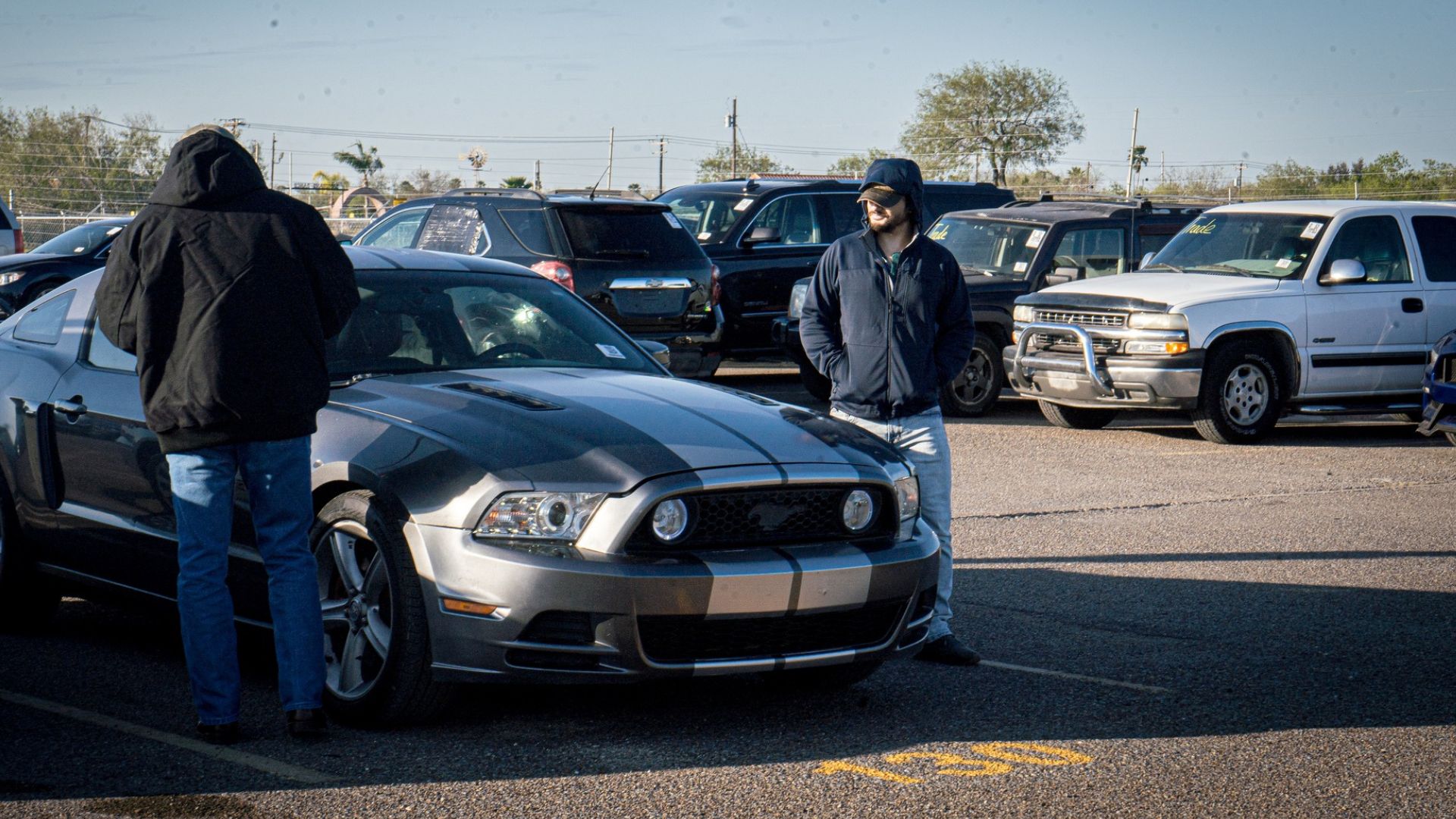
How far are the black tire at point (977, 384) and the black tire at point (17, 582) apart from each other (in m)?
8.94

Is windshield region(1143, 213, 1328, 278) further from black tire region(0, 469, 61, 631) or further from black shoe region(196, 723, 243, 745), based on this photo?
black shoe region(196, 723, 243, 745)

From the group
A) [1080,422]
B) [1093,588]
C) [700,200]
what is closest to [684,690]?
[1093,588]

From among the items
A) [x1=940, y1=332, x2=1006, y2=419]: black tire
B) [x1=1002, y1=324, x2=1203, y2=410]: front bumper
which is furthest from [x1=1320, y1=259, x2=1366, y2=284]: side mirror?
[x1=940, y1=332, x2=1006, y2=419]: black tire

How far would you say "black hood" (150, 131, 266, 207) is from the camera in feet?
14.8

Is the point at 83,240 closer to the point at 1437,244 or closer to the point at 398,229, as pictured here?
the point at 398,229

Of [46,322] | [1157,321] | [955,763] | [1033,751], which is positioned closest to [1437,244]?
[1157,321]

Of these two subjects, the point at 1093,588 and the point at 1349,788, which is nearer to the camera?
the point at 1349,788

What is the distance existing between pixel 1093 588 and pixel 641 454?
10.7ft

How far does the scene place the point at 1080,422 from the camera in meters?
13.6

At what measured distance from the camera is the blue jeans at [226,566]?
4.64 meters

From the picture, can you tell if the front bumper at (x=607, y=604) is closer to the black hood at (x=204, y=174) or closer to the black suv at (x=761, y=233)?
the black hood at (x=204, y=174)

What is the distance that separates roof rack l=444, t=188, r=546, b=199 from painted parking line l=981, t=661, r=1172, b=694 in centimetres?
797

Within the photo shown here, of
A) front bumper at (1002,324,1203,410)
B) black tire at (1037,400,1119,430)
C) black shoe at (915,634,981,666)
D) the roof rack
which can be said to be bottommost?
black tire at (1037,400,1119,430)

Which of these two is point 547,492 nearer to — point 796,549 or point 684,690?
point 796,549
